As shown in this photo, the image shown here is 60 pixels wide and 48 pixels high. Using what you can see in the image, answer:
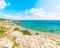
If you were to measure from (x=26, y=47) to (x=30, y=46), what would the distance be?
0.70m

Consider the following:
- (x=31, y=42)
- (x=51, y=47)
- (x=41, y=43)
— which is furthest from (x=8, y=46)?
(x=51, y=47)

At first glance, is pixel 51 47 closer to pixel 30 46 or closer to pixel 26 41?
pixel 30 46

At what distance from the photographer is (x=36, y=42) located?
1802 cm

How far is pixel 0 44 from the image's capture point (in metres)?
15.6

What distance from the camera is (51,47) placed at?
16281mm

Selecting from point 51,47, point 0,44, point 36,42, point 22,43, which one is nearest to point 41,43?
point 36,42

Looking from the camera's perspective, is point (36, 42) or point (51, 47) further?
point (36, 42)

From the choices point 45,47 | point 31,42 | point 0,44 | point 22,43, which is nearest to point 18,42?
point 22,43

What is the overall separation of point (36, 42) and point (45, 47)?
7.30ft

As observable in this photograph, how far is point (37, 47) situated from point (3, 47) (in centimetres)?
540

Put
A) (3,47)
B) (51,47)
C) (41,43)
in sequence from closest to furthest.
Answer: (3,47), (51,47), (41,43)

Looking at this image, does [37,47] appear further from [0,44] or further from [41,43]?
[0,44]

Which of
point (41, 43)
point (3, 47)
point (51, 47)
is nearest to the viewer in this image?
point (3, 47)

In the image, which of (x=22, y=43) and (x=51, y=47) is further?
(x=22, y=43)
